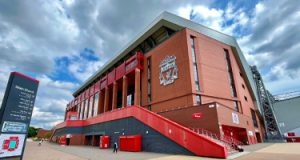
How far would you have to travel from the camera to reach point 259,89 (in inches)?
2004

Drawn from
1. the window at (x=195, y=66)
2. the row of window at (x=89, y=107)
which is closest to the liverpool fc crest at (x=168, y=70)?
the window at (x=195, y=66)

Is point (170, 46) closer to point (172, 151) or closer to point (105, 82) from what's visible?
point (172, 151)

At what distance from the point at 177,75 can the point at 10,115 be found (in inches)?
917

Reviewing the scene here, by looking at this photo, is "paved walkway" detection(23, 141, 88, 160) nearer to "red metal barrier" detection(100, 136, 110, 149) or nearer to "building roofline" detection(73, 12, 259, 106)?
"red metal barrier" detection(100, 136, 110, 149)

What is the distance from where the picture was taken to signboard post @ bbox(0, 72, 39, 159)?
7064mm

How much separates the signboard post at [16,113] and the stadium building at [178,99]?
11.8m

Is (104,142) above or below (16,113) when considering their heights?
below

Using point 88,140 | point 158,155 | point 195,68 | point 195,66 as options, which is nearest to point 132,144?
point 158,155

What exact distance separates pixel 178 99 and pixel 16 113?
71.6 feet

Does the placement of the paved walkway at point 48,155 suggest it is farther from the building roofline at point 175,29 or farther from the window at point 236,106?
the window at point 236,106

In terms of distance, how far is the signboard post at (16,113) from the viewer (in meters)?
7.06

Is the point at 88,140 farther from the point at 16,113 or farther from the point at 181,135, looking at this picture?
the point at 16,113

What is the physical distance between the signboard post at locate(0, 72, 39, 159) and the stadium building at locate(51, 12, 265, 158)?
1185 cm

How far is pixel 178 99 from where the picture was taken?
26422 mm
